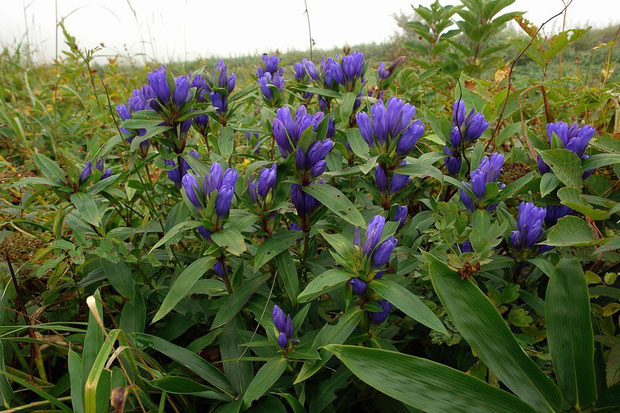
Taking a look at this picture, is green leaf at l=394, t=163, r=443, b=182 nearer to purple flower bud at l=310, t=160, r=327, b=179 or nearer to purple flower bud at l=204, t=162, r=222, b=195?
purple flower bud at l=310, t=160, r=327, b=179

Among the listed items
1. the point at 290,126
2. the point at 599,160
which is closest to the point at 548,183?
the point at 599,160

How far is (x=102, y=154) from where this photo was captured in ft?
4.64

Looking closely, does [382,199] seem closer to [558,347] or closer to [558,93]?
[558,347]

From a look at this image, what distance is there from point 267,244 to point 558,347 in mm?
718

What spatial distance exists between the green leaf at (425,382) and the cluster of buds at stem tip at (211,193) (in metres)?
0.45

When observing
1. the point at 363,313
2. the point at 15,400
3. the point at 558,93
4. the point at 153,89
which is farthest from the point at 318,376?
the point at 558,93

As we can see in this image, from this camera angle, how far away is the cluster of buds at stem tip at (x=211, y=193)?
104 cm

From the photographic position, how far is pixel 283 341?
1.04 metres

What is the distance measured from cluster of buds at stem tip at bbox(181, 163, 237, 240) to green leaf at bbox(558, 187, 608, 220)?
2.89 feet

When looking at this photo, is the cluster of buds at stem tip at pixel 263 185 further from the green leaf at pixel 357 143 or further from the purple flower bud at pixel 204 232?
→ the green leaf at pixel 357 143

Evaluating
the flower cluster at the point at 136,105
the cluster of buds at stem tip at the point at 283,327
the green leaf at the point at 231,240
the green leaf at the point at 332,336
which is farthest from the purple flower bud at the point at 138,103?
the green leaf at the point at 332,336

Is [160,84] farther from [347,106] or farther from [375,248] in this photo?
[375,248]

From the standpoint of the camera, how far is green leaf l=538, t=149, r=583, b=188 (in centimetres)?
118

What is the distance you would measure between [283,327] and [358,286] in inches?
8.4
